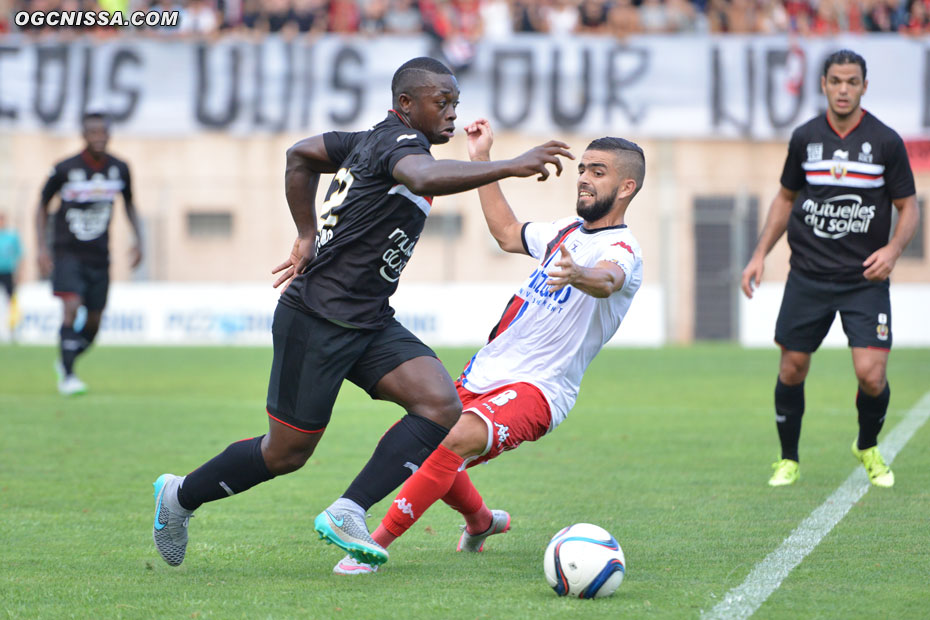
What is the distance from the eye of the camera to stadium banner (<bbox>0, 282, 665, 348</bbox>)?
20359mm

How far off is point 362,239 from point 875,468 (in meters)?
3.68

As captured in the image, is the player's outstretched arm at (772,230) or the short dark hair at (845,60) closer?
the short dark hair at (845,60)

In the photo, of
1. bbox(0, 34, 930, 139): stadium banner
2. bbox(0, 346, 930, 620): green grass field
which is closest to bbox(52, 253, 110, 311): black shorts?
bbox(0, 346, 930, 620): green grass field

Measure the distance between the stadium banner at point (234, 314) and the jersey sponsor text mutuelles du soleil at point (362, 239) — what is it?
15.2 metres

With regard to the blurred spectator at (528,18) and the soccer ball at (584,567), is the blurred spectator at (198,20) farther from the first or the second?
the soccer ball at (584,567)

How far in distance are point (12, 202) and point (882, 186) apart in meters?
19.8

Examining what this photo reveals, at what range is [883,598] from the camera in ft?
14.1

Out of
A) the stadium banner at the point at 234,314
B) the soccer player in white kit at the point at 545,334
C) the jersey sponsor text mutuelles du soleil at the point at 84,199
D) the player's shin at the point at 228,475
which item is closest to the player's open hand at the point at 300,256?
the player's shin at the point at 228,475

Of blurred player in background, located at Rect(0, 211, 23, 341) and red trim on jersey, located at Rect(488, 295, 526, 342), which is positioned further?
blurred player in background, located at Rect(0, 211, 23, 341)

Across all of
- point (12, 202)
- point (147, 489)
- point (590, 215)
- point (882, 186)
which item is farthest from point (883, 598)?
point (12, 202)

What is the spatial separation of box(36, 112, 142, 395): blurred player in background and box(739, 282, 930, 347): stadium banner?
38.1 feet

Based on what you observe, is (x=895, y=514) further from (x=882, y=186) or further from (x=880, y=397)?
(x=882, y=186)

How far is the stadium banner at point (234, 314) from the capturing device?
20.4 m

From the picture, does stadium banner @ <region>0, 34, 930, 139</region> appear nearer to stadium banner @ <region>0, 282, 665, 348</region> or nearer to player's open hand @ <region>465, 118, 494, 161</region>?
stadium banner @ <region>0, 282, 665, 348</region>
